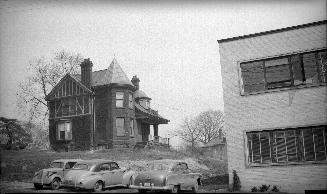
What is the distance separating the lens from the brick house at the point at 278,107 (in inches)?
572

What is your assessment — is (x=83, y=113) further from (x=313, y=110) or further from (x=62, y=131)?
(x=313, y=110)

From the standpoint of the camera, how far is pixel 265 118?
1531cm

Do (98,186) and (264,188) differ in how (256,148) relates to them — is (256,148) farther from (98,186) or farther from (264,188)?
(98,186)

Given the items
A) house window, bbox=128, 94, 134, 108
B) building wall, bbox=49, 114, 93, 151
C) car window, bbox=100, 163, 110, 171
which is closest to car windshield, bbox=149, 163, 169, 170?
car window, bbox=100, 163, 110, 171

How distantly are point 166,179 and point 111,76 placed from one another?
865 inches

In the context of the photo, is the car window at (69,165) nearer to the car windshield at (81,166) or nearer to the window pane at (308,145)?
the car windshield at (81,166)

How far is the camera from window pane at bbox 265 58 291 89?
15539 mm

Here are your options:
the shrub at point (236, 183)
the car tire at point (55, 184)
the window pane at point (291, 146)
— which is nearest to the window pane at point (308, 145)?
the window pane at point (291, 146)

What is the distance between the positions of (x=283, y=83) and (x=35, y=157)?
58.2 ft

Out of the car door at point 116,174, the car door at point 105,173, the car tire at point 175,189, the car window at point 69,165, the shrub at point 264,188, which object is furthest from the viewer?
the car window at point 69,165

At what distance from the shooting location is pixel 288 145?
49.1 feet

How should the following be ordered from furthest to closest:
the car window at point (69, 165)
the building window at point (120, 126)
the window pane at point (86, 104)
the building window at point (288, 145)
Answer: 1. the window pane at point (86, 104)
2. the building window at point (120, 126)
3. the car window at point (69, 165)
4. the building window at point (288, 145)

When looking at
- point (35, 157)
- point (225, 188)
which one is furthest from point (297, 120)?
point (35, 157)

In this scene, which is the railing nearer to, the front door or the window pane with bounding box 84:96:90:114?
the front door
